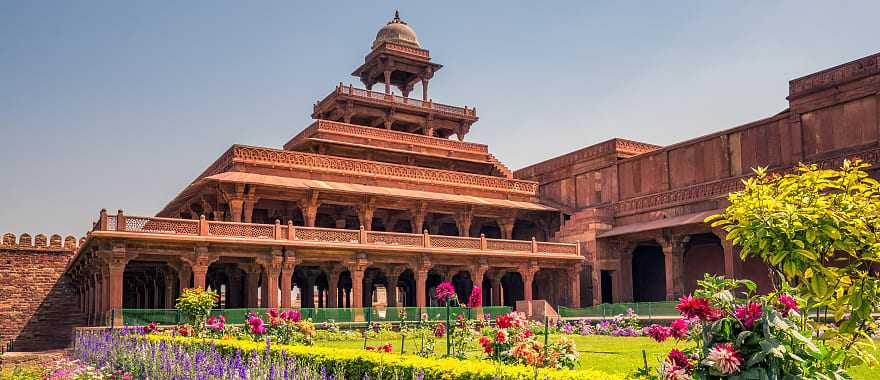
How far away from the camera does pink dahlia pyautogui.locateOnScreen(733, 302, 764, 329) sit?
216 inches

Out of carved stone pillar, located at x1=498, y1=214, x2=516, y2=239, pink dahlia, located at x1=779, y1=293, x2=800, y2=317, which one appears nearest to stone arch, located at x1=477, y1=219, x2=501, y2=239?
carved stone pillar, located at x1=498, y1=214, x2=516, y2=239

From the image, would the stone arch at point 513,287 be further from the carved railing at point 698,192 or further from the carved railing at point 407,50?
the carved railing at point 407,50

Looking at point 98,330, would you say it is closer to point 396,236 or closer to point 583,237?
point 396,236

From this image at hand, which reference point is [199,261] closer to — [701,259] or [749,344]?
[701,259]

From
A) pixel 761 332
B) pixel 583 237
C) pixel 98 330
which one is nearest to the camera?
pixel 761 332

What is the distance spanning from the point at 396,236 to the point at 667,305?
1092 cm

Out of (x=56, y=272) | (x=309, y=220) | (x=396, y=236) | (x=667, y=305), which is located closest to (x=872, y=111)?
(x=667, y=305)

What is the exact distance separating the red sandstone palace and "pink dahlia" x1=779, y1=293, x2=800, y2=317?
24.1 meters

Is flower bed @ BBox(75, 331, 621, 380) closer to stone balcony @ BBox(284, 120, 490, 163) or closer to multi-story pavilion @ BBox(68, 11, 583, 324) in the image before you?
multi-story pavilion @ BBox(68, 11, 583, 324)

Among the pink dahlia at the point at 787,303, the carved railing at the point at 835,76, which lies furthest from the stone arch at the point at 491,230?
the pink dahlia at the point at 787,303

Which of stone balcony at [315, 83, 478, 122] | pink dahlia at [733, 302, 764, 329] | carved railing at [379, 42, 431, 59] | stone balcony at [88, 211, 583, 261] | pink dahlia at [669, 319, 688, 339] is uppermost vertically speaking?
carved railing at [379, 42, 431, 59]

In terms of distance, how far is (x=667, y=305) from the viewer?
27562mm

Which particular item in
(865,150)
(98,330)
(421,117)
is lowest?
(98,330)

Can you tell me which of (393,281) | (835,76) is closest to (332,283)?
(393,281)
